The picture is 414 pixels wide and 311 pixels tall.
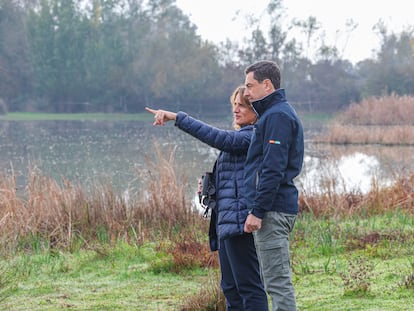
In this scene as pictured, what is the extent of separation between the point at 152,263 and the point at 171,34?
170ft

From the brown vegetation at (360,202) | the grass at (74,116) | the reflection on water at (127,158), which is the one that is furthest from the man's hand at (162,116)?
the grass at (74,116)

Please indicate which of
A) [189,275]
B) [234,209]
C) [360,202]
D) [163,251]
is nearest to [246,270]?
[234,209]

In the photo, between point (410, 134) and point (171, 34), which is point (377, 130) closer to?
point (410, 134)

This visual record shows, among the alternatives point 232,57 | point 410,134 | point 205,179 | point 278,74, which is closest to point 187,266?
point 205,179

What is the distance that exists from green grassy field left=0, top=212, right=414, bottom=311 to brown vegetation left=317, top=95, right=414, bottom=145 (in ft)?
50.2

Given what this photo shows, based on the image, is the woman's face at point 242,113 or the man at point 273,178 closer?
the man at point 273,178

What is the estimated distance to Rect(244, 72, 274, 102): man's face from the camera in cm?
311

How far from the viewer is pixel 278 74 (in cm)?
315

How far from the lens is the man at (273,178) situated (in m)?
2.95

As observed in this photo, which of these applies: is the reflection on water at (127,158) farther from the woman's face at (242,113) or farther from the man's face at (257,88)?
the man's face at (257,88)

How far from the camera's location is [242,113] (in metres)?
3.36

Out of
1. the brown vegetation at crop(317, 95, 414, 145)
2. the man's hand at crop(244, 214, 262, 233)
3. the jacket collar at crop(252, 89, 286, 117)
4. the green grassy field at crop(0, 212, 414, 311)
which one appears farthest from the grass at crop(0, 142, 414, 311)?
the brown vegetation at crop(317, 95, 414, 145)

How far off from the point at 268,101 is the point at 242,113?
31cm

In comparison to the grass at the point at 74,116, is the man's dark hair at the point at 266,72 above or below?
above
